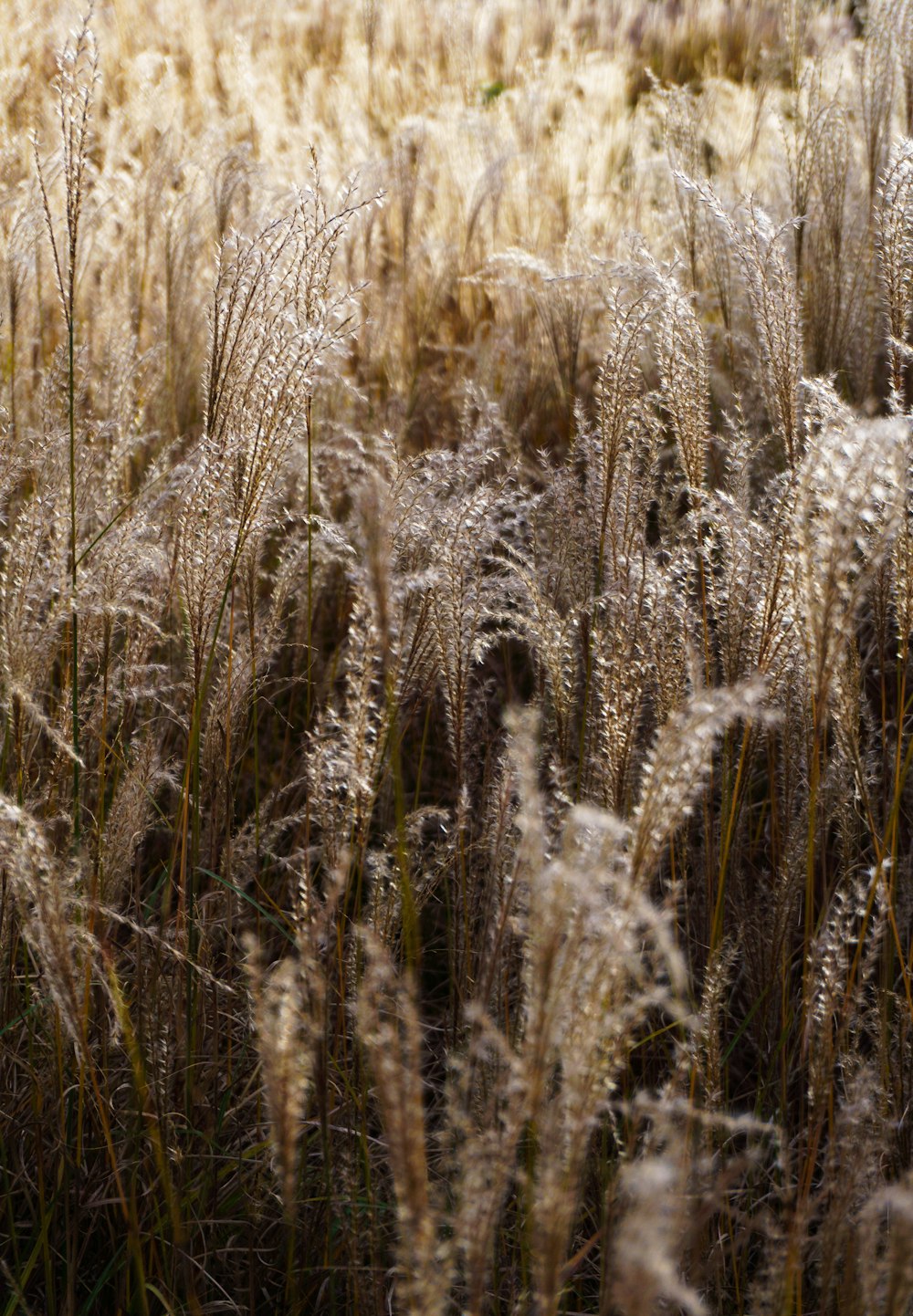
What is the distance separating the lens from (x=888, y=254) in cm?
156

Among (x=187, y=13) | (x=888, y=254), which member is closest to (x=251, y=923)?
(x=888, y=254)

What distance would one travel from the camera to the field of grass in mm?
914

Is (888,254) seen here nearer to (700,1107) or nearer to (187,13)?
(700,1107)

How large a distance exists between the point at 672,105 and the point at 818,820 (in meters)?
2.24

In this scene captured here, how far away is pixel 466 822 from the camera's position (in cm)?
158

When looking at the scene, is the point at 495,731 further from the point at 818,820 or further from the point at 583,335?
the point at 583,335

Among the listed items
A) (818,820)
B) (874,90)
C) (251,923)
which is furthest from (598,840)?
(874,90)

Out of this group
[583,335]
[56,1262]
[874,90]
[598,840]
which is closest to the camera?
[598,840]

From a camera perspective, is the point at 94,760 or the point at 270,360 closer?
the point at 270,360

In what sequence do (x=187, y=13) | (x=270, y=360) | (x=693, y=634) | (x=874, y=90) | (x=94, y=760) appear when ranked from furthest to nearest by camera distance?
(x=187, y=13) → (x=874, y=90) → (x=94, y=760) → (x=693, y=634) → (x=270, y=360)

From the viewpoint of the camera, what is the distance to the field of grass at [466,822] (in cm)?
91

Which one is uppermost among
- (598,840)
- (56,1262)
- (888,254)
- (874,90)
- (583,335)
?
(874,90)

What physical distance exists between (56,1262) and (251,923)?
0.65 m

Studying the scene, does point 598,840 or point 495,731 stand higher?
point 598,840
